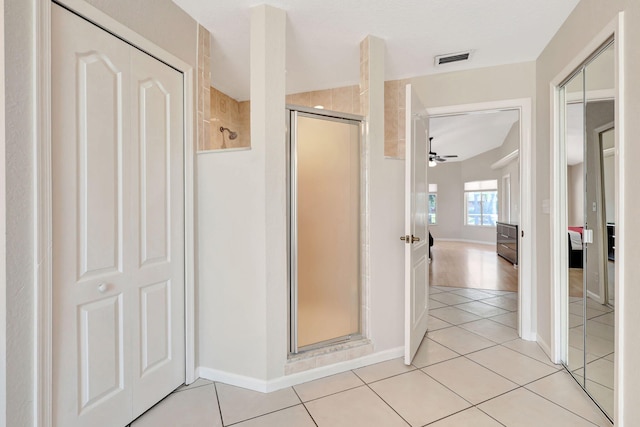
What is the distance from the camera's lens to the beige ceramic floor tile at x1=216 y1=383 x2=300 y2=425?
1.74 metres

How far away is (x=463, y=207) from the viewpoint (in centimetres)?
1070

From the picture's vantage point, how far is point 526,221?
8.91 feet

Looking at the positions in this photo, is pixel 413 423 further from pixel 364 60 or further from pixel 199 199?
pixel 364 60

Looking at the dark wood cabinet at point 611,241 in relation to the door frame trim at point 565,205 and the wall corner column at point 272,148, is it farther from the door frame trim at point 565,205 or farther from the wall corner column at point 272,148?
the wall corner column at point 272,148

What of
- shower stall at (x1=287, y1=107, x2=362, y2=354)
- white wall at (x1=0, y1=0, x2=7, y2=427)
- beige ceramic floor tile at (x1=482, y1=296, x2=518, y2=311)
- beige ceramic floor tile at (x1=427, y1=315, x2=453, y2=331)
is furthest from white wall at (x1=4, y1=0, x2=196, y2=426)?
beige ceramic floor tile at (x1=482, y1=296, x2=518, y2=311)

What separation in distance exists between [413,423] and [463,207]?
10.1 metres

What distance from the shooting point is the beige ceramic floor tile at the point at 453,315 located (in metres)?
3.25

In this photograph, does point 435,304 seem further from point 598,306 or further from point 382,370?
point 598,306

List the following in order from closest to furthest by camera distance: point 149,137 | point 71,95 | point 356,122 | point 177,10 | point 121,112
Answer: point 71,95
point 121,112
point 149,137
point 177,10
point 356,122

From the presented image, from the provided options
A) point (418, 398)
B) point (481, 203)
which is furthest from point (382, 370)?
point (481, 203)

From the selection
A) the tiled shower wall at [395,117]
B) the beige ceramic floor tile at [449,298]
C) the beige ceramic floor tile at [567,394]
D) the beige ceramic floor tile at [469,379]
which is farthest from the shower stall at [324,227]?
the beige ceramic floor tile at [449,298]

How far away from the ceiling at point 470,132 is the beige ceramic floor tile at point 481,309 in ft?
8.69

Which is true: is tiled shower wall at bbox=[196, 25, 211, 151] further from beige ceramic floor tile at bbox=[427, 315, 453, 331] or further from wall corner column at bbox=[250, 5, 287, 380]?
beige ceramic floor tile at bbox=[427, 315, 453, 331]

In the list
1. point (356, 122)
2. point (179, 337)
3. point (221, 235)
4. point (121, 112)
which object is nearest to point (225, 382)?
point (179, 337)
